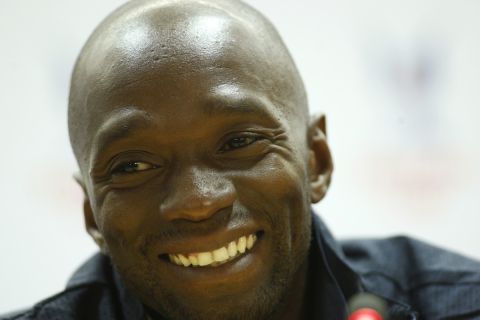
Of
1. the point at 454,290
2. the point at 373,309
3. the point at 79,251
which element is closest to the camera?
the point at 373,309

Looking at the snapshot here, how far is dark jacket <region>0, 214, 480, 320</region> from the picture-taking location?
149cm

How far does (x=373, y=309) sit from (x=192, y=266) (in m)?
0.35

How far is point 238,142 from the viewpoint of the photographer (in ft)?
4.32

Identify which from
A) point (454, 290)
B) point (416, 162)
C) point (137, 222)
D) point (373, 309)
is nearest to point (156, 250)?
point (137, 222)

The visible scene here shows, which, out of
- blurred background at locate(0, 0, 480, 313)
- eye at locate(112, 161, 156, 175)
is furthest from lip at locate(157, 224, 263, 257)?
blurred background at locate(0, 0, 480, 313)

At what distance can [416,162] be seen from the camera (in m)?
2.19

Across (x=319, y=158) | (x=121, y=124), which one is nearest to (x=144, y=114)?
(x=121, y=124)

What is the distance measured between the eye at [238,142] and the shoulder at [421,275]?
402 millimetres

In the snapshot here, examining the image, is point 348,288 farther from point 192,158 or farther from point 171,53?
point 171,53

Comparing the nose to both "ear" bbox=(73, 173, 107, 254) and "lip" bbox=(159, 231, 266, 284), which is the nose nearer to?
"lip" bbox=(159, 231, 266, 284)

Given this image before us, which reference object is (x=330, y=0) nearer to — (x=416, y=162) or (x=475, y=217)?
(x=416, y=162)

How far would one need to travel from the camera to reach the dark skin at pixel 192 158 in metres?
A: 1.25

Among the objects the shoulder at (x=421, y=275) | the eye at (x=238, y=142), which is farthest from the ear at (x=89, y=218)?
the shoulder at (x=421, y=275)

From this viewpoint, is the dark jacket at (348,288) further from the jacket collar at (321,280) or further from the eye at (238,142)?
the eye at (238,142)
